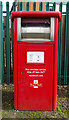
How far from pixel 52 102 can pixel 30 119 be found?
1.63 feet

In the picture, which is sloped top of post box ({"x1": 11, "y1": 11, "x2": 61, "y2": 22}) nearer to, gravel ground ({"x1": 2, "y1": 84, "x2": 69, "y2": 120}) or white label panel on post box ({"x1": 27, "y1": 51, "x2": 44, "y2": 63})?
white label panel on post box ({"x1": 27, "y1": 51, "x2": 44, "y2": 63})

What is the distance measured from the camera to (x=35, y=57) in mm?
2777

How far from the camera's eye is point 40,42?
9.09ft

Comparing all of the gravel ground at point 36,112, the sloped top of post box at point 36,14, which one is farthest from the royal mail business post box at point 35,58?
the gravel ground at point 36,112

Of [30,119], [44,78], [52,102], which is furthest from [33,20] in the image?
[30,119]

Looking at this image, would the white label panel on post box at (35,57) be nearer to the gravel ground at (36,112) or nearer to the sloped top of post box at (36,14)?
the sloped top of post box at (36,14)

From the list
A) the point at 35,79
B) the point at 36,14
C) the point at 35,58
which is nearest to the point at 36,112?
the point at 35,79

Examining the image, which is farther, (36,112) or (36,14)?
(36,112)

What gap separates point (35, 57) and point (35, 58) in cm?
2

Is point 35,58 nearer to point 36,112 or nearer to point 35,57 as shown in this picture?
point 35,57

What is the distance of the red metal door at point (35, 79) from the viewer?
2781mm

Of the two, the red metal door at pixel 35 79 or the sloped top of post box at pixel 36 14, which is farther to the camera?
the red metal door at pixel 35 79

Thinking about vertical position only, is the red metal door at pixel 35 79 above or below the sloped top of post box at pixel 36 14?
below

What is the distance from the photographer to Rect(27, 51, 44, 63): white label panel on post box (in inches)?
109
